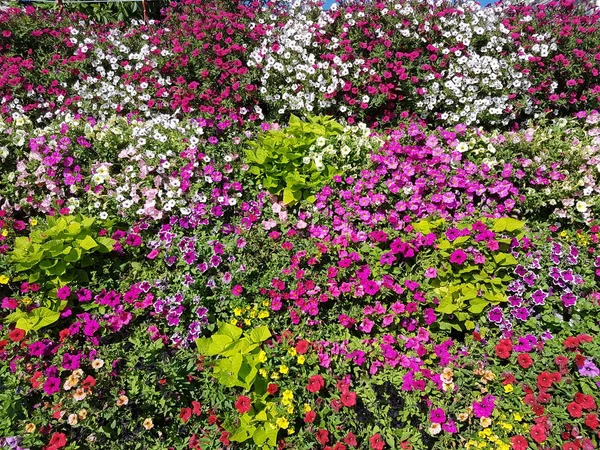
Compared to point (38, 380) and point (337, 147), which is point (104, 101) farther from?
point (38, 380)

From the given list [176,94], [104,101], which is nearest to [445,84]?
[176,94]

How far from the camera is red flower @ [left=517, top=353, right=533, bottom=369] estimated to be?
2256mm

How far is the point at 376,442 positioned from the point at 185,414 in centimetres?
96

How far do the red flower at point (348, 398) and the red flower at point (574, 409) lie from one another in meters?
1.02

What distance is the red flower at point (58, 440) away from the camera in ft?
6.83

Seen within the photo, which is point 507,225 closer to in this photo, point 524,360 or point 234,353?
point 524,360

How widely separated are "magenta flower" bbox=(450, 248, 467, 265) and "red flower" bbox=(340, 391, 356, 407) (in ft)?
3.05

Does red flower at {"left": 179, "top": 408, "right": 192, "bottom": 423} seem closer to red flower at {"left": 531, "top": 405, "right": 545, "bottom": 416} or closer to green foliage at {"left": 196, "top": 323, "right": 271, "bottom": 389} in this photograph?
green foliage at {"left": 196, "top": 323, "right": 271, "bottom": 389}

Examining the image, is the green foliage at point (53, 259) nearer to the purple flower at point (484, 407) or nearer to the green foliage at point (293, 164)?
the green foliage at point (293, 164)

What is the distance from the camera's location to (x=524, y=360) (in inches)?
89.4

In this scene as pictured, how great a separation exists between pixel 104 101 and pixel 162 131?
1.12m

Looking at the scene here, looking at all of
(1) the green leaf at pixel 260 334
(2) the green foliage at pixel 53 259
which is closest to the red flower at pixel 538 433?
(1) the green leaf at pixel 260 334

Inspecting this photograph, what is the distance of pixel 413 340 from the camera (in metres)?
2.47

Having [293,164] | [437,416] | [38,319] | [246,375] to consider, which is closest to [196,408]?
[246,375]
